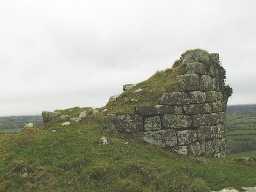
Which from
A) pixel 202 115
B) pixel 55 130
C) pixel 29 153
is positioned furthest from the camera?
pixel 202 115

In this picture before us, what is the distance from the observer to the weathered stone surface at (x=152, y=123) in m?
36.4

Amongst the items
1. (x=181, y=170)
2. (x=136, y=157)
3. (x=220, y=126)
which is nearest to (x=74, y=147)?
(x=136, y=157)

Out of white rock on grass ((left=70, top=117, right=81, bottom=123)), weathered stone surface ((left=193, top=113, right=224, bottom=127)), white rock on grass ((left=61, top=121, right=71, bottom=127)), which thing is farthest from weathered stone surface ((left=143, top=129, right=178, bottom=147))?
white rock on grass ((left=61, top=121, right=71, bottom=127))

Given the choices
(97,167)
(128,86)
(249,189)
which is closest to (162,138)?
(97,167)

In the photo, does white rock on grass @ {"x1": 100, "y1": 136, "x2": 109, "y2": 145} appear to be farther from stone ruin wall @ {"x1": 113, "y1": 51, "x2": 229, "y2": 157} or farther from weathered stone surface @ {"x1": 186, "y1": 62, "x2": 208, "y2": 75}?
weathered stone surface @ {"x1": 186, "y1": 62, "x2": 208, "y2": 75}

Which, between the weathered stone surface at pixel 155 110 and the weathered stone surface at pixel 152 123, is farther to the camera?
the weathered stone surface at pixel 155 110

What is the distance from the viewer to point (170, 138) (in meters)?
36.2

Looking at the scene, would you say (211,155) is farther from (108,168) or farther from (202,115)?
(108,168)

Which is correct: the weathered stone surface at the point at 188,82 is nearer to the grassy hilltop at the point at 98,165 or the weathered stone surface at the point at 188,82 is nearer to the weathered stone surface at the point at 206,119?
the weathered stone surface at the point at 206,119

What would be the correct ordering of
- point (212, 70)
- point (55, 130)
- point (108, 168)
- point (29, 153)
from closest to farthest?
point (108, 168)
point (29, 153)
point (55, 130)
point (212, 70)

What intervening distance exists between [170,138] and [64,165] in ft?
33.0

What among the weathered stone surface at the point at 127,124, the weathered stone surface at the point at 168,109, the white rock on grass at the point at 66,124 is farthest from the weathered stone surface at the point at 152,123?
the white rock on grass at the point at 66,124

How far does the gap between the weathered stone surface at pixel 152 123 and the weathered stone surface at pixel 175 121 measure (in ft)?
1.63

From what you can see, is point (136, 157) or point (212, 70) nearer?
point (136, 157)
